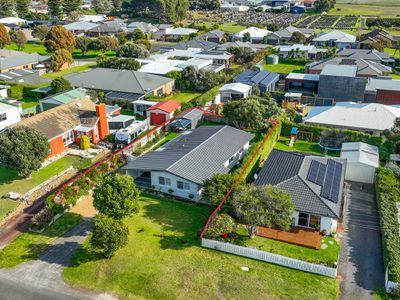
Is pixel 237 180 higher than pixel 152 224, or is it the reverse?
pixel 237 180

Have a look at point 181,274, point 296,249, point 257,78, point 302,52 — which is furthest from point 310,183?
point 302,52

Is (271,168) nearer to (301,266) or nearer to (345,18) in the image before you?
(301,266)

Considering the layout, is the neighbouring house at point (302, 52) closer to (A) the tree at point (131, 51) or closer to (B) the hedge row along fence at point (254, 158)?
(A) the tree at point (131, 51)

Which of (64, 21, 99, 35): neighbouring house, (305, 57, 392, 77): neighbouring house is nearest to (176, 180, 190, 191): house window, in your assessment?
(305, 57, 392, 77): neighbouring house

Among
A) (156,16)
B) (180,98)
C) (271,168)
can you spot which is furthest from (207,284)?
(156,16)

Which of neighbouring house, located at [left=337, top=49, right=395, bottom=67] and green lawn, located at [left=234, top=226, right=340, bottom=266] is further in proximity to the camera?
neighbouring house, located at [left=337, top=49, right=395, bottom=67]

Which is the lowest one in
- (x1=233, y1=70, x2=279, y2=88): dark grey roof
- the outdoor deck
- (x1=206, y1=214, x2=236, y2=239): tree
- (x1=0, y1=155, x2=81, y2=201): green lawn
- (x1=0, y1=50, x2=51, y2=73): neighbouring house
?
the outdoor deck

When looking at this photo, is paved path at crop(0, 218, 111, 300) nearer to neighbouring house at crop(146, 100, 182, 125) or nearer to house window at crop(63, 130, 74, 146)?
house window at crop(63, 130, 74, 146)

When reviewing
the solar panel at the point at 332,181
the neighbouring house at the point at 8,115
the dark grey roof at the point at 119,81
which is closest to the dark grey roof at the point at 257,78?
the dark grey roof at the point at 119,81
